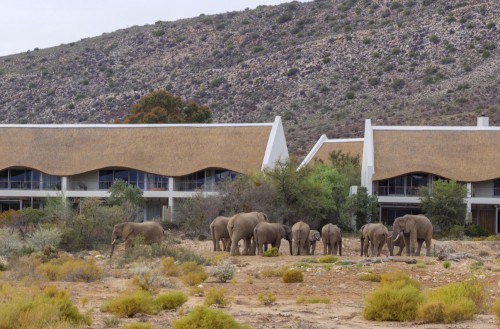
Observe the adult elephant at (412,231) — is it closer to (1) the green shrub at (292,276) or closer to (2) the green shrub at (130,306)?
(1) the green shrub at (292,276)

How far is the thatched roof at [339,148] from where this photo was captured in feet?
221

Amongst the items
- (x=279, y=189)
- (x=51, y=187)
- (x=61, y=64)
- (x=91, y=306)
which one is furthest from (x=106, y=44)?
(x=91, y=306)

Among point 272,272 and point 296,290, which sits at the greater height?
point 272,272

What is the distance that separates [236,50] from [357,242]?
6698cm

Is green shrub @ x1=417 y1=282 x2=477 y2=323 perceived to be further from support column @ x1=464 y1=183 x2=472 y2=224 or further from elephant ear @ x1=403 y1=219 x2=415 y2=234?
support column @ x1=464 y1=183 x2=472 y2=224

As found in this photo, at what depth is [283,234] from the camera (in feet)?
128

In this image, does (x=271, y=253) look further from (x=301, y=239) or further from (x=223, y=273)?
(x=223, y=273)

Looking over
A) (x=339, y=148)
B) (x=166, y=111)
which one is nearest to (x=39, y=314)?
(x=339, y=148)

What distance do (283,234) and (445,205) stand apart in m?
20.2

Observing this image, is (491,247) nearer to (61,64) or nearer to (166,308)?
(166,308)

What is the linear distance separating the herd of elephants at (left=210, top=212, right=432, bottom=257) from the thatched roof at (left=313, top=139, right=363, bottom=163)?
26.4 meters

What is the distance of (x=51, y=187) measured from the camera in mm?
64625

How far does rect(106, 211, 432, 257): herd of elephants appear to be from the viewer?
37875 millimetres

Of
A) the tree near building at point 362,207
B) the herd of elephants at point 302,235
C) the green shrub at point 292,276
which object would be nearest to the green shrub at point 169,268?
the green shrub at point 292,276
